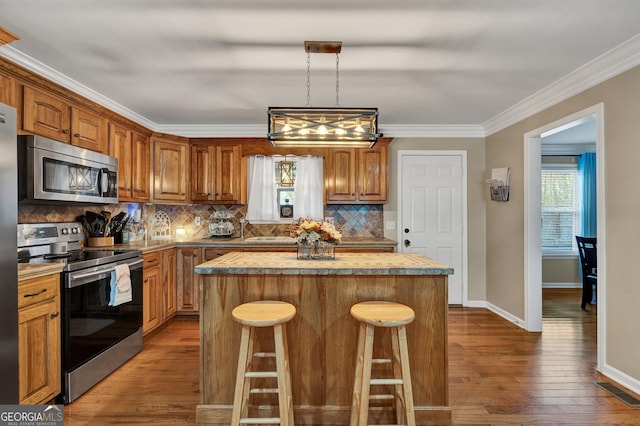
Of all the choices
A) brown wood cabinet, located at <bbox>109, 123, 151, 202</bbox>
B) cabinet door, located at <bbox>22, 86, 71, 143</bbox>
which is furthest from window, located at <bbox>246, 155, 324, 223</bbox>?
cabinet door, located at <bbox>22, 86, 71, 143</bbox>

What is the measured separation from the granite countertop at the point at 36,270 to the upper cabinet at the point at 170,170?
2006 millimetres

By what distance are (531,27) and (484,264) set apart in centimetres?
326

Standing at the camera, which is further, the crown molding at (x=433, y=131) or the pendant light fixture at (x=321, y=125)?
the crown molding at (x=433, y=131)

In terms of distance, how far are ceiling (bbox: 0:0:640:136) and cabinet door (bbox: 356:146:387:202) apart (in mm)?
830

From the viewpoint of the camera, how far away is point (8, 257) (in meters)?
1.70

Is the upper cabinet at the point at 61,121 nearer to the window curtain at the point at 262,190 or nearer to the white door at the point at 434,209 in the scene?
the window curtain at the point at 262,190

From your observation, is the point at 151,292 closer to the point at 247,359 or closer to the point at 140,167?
the point at 140,167

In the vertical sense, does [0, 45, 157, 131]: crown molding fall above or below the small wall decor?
above

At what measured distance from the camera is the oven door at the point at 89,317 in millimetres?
2371

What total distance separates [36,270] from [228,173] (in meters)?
2.63

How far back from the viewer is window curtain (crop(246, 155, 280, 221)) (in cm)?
473

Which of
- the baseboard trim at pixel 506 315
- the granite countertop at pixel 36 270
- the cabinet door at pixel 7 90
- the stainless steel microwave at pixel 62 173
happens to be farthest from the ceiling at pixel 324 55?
the baseboard trim at pixel 506 315

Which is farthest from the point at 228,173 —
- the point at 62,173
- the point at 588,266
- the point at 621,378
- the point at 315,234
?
the point at 588,266

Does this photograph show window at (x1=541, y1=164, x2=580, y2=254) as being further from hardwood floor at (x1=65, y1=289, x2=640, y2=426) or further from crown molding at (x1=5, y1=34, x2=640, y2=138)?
hardwood floor at (x1=65, y1=289, x2=640, y2=426)
